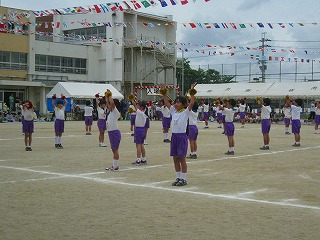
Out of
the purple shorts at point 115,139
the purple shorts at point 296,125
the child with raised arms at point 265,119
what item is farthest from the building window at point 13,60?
the purple shorts at point 115,139

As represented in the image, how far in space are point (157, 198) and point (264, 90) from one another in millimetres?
39477

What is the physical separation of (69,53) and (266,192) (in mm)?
47678

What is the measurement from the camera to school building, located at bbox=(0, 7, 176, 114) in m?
49.0


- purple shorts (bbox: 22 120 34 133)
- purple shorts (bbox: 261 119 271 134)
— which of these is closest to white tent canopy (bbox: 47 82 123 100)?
purple shorts (bbox: 22 120 34 133)

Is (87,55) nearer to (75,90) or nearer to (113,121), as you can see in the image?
(75,90)

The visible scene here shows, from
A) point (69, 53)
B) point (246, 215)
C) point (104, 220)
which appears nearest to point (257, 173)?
point (246, 215)

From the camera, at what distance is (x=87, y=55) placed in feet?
186

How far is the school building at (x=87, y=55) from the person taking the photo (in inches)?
1930

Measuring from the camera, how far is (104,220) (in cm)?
727

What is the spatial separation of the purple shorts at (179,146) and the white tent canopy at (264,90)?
3436 centimetres

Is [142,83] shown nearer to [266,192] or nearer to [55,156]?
[55,156]

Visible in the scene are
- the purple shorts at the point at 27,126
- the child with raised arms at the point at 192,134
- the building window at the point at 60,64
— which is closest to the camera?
the child with raised arms at the point at 192,134

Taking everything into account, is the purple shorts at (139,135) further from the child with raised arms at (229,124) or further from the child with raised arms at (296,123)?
the child with raised arms at (296,123)

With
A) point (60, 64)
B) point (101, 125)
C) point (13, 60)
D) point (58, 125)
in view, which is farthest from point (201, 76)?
point (58, 125)
